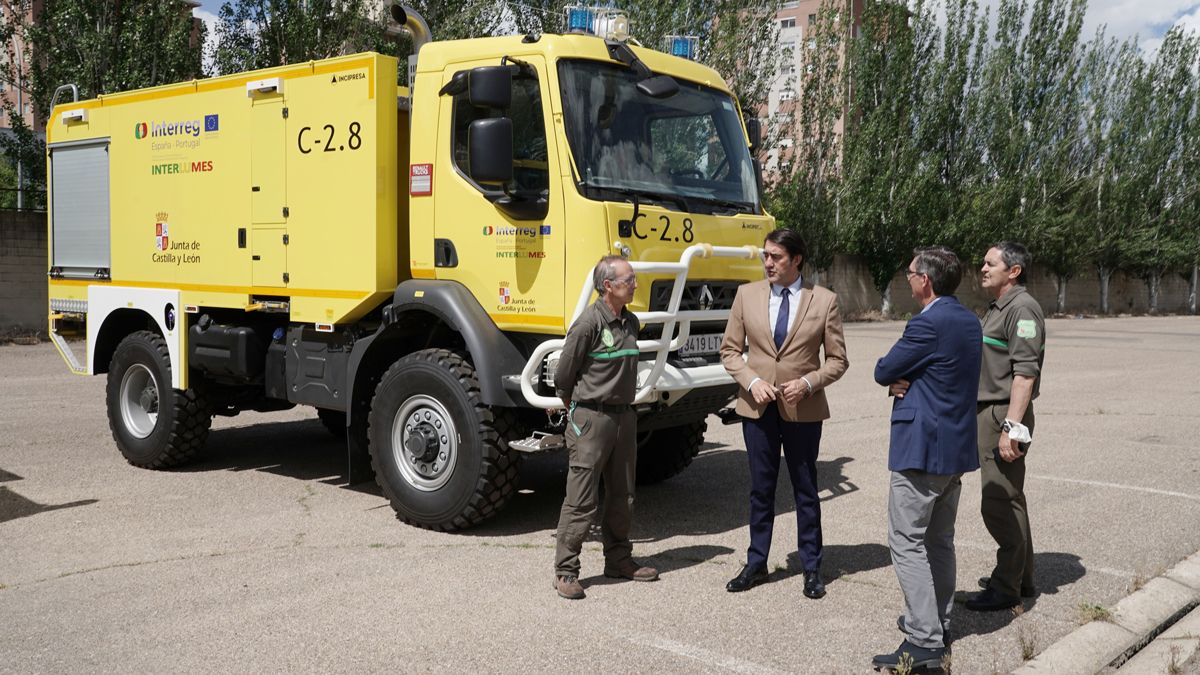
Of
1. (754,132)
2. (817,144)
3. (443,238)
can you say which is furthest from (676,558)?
(817,144)

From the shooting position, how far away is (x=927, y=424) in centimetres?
444

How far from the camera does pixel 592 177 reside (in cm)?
632

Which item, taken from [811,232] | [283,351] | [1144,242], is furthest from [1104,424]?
[1144,242]

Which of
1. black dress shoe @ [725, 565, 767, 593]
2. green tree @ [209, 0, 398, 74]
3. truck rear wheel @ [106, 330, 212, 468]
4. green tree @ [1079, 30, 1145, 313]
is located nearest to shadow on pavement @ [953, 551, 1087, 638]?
black dress shoe @ [725, 565, 767, 593]

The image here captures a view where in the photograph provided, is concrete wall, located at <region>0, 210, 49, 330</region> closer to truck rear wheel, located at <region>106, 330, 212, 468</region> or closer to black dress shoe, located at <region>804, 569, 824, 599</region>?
truck rear wheel, located at <region>106, 330, 212, 468</region>

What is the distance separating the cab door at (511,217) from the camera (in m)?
6.33

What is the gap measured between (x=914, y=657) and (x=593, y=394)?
77.2 inches

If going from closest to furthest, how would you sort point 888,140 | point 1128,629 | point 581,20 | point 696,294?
point 1128,629 < point 696,294 < point 581,20 < point 888,140

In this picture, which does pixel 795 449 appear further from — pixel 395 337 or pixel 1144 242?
pixel 1144 242

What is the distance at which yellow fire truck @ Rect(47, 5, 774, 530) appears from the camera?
6344 mm

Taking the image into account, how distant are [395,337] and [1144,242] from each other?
1823 inches

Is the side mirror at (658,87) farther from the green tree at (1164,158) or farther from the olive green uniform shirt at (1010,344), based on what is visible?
the green tree at (1164,158)

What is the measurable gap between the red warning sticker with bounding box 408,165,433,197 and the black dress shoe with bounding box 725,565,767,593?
312 centimetres

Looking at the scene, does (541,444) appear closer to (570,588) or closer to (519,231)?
(570,588)
